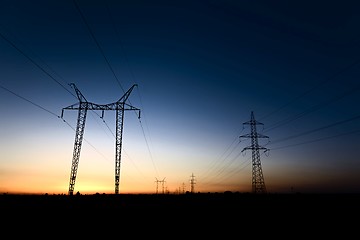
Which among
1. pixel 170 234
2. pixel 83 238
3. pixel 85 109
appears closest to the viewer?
pixel 83 238

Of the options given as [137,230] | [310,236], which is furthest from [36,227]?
[310,236]

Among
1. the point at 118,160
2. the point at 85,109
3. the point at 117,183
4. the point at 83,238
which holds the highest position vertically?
the point at 85,109

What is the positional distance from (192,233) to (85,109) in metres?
30.1

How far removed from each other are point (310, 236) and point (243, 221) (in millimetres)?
4996

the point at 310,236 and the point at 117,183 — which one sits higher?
the point at 117,183

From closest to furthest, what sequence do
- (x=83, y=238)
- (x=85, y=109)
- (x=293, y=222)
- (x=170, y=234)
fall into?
(x=83, y=238) < (x=170, y=234) < (x=293, y=222) < (x=85, y=109)

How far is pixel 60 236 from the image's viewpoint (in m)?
12.5

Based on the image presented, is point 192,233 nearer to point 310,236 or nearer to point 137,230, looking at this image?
point 137,230

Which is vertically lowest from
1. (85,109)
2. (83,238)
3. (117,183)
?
(83,238)

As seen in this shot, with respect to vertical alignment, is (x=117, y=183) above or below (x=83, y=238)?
above

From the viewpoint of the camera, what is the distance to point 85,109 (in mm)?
38844

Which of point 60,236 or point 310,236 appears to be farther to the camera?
point 310,236

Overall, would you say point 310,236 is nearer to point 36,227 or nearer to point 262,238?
point 262,238

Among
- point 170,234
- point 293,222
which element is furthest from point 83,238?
point 293,222
